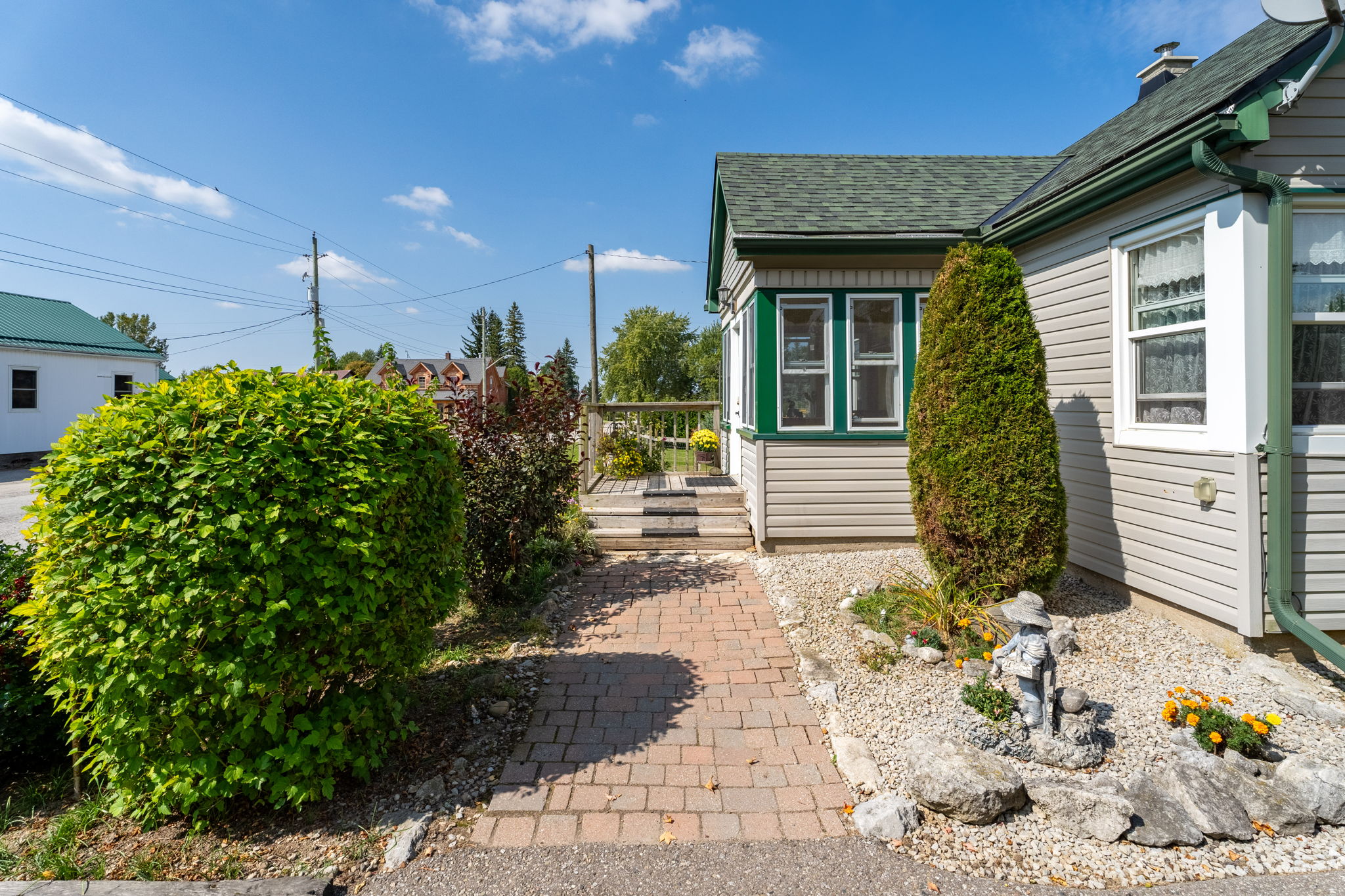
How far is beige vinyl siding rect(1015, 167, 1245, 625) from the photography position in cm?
405

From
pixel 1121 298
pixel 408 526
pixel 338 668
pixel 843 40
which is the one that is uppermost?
pixel 843 40

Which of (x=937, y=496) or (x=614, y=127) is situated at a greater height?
(x=614, y=127)

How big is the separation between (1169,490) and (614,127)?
14.3 meters

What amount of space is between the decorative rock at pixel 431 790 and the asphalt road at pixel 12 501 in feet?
17.1

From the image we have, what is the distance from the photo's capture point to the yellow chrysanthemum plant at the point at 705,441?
10.4 meters

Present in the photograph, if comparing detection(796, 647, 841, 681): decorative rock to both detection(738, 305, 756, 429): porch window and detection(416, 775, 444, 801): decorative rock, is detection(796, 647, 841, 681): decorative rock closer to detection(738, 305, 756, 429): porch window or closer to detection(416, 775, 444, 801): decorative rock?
detection(416, 775, 444, 801): decorative rock

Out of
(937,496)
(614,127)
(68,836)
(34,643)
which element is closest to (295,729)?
(68,836)

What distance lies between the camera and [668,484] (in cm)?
889

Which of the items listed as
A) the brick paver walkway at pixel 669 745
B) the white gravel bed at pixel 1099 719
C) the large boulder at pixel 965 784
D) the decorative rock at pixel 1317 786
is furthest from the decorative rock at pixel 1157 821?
the brick paver walkway at pixel 669 745

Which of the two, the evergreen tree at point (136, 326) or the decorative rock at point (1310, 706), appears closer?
the decorative rock at point (1310, 706)

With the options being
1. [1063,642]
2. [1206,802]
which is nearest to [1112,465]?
[1063,642]

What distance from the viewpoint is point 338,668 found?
2.51 metres

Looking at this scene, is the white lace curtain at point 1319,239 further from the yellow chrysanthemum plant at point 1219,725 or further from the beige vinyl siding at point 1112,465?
the yellow chrysanthemum plant at point 1219,725

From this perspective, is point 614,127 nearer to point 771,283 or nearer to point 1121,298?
point 771,283
